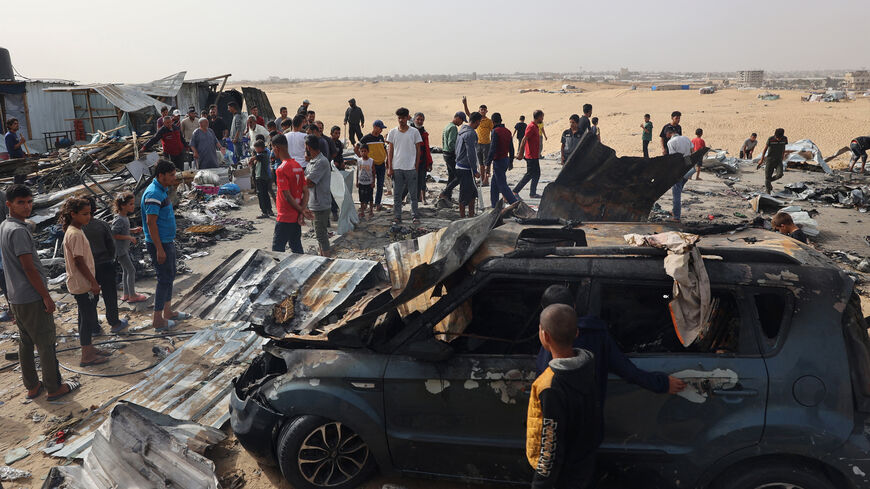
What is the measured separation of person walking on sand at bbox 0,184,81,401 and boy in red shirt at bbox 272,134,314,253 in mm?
2641

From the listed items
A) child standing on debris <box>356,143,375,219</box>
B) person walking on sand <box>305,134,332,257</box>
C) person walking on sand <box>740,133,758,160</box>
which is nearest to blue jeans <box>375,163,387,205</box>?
child standing on debris <box>356,143,375,219</box>

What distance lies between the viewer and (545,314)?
2688 millimetres

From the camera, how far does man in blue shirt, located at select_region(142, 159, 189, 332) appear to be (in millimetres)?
6156

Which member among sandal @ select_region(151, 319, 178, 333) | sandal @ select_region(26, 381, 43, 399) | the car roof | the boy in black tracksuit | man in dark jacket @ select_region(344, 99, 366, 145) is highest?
man in dark jacket @ select_region(344, 99, 366, 145)

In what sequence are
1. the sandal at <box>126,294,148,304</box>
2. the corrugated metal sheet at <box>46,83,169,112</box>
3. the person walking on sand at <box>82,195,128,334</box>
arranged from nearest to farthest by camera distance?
the person walking on sand at <box>82,195,128,334</box>, the sandal at <box>126,294,148,304</box>, the corrugated metal sheet at <box>46,83,169,112</box>

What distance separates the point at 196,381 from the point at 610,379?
3670 millimetres

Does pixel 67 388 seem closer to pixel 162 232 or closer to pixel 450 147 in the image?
pixel 162 232

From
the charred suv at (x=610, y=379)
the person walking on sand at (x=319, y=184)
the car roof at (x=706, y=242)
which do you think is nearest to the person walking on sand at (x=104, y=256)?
the person walking on sand at (x=319, y=184)

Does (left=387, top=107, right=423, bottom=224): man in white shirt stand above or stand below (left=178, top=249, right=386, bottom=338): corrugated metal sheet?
above

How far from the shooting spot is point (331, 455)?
3.78 m

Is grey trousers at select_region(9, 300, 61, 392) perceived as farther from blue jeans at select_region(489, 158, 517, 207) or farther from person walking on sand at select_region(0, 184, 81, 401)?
blue jeans at select_region(489, 158, 517, 207)

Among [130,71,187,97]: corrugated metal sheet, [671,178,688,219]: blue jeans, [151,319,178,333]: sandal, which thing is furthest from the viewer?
[130,71,187,97]: corrugated metal sheet

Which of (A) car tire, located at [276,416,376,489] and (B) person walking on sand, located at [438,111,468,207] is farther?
(B) person walking on sand, located at [438,111,468,207]

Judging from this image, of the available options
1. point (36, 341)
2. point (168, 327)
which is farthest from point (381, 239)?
point (36, 341)
